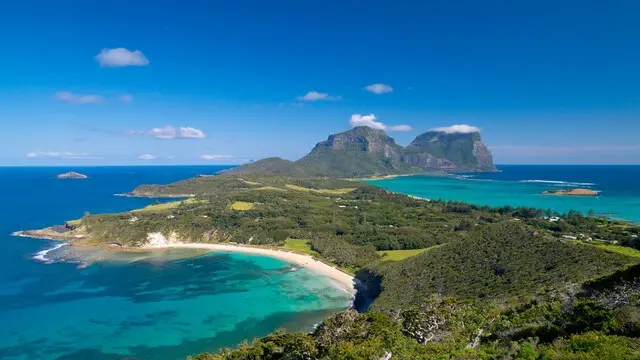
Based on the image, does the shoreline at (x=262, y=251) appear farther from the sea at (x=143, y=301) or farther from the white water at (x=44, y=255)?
the white water at (x=44, y=255)

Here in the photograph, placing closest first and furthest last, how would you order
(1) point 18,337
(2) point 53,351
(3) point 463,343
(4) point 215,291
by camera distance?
(3) point 463,343, (2) point 53,351, (1) point 18,337, (4) point 215,291

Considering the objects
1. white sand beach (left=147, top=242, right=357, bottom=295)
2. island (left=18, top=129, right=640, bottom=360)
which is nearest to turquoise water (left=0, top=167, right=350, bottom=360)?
white sand beach (left=147, top=242, right=357, bottom=295)

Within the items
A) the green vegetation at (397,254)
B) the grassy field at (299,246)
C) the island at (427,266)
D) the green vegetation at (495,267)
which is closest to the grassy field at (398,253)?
the green vegetation at (397,254)

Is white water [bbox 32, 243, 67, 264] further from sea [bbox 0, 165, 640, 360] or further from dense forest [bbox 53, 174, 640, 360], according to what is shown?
dense forest [bbox 53, 174, 640, 360]

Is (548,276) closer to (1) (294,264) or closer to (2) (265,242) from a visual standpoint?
(1) (294,264)

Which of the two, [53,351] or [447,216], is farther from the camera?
[447,216]

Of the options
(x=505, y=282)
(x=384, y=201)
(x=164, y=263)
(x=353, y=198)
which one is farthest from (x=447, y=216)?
(x=164, y=263)
